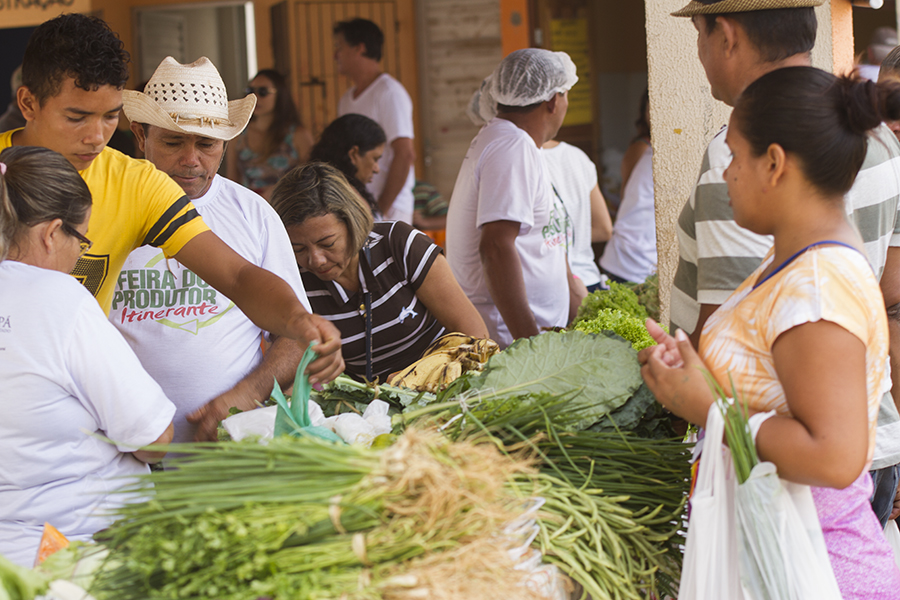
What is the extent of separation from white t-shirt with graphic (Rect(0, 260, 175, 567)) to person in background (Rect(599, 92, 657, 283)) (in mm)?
4120

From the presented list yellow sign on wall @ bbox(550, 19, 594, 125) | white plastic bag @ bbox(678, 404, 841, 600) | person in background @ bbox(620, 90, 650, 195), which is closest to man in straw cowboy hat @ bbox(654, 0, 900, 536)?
white plastic bag @ bbox(678, 404, 841, 600)

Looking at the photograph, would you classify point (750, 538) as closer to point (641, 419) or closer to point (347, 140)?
point (641, 419)

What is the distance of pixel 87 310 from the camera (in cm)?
167

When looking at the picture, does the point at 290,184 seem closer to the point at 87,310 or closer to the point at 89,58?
the point at 89,58

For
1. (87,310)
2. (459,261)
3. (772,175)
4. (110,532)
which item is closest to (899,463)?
(772,175)


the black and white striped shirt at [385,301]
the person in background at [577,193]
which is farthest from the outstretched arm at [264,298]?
the person in background at [577,193]

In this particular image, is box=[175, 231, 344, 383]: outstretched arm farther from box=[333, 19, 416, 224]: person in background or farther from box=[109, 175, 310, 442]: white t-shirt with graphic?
box=[333, 19, 416, 224]: person in background

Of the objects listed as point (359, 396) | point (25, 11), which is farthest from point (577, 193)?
point (25, 11)

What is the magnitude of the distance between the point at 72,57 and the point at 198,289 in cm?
69

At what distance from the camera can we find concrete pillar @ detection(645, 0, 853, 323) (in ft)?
10.1

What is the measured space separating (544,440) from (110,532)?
859mm

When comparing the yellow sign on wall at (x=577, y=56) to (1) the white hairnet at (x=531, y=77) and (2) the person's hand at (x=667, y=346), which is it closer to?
(1) the white hairnet at (x=531, y=77)

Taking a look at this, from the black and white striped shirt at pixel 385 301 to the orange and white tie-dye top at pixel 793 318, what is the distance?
1.50 m

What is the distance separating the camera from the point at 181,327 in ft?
7.64
